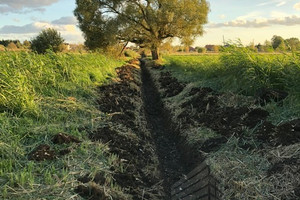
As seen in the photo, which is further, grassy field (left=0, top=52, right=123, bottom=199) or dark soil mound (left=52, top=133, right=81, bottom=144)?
dark soil mound (left=52, top=133, right=81, bottom=144)

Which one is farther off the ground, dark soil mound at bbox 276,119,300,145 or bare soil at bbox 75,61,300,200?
dark soil mound at bbox 276,119,300,145

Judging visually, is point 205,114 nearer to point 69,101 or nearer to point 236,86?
point 236,86

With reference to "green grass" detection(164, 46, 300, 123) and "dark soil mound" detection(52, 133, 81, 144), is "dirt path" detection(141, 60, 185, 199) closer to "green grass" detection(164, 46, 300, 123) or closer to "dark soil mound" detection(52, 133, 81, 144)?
"dark soil mound" detection(52, 133, 81, 144)

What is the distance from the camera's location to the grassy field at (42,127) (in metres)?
2.78

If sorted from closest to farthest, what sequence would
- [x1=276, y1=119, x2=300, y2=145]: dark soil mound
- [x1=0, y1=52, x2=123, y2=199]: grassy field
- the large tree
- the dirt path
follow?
[x1=0, y1=52, x2=123, y2=199]: grassy field → [x1=276, y1=119, x2=300, y2=145]: dark soil mound → the dirt path → the large tree

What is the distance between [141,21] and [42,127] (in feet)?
76.3

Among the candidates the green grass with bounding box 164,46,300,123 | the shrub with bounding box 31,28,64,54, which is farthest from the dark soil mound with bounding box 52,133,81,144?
the shrub with bounding box 31,28,64,54

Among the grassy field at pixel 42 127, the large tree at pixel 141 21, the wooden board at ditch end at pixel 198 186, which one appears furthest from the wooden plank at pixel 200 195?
the large tree at pixel 141 21

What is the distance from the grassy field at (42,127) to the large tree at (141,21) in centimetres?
1832

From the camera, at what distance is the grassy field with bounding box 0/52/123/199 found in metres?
2.78

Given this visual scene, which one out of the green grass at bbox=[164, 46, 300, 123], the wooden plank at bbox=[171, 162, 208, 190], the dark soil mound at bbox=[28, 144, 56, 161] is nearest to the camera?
the dark soil mound at bbox=[28, 144, 56, 161]

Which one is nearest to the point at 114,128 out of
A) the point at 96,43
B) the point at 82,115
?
the point at 82,115

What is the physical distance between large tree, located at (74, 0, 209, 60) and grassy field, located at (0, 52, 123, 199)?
18.3 metres

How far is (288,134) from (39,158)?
312 centimetres
